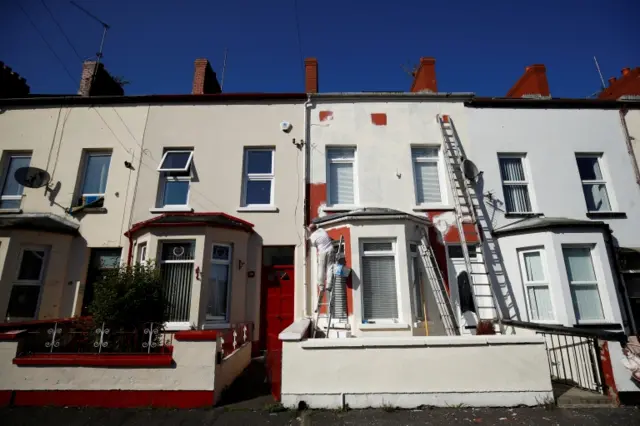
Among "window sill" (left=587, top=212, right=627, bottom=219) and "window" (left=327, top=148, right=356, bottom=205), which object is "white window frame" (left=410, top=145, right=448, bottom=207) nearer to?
"window" (left=327, top=148, right=356, bottom=205)

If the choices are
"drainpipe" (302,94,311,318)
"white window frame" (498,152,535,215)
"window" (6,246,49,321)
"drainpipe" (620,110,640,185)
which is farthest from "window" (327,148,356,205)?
"drainpipe" (620,110,640,185)

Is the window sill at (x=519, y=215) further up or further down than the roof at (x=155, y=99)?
further down

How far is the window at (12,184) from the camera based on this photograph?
9.95 m

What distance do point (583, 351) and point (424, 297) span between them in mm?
3172

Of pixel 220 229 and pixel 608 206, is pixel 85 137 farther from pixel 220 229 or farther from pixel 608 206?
pixel 608 206

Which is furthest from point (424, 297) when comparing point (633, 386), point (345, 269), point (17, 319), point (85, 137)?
point (85, 137)

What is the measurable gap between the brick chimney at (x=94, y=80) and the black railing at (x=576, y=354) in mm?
14272

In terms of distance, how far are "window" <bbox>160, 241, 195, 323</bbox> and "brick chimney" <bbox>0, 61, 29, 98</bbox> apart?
8.66m

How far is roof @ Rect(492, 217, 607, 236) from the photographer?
8.27 m

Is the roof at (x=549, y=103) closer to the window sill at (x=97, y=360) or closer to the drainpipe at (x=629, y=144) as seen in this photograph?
the drainpipe at (x=629, y=144)

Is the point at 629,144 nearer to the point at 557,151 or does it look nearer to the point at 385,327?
the point at 557,151

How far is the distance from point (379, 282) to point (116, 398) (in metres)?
5.59

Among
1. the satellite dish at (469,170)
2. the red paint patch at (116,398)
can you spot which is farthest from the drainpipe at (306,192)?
the satellite dish at (469,170)

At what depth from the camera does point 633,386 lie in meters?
5.47
